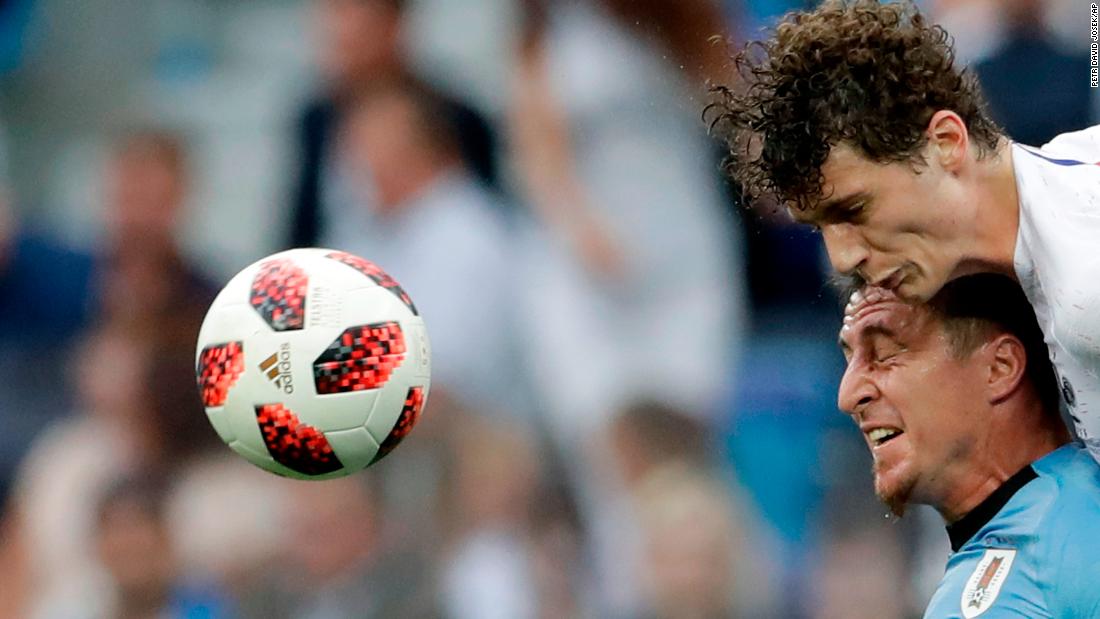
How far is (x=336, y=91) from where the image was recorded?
28.0 ft

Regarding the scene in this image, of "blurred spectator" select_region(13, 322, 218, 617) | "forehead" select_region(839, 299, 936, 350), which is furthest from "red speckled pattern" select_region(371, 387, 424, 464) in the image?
"blurred spectator" select_region(13, 322, 218, 617)

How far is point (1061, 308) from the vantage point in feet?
12.8

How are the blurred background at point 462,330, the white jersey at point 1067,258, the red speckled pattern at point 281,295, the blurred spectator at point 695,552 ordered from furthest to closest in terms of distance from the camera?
the blurred background at point 462,330
the blurred spectator at point 695,552
the red speckled pattern at point 281,295
the white jersey at point 1067,258

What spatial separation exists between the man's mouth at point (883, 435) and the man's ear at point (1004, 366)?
0.92ft

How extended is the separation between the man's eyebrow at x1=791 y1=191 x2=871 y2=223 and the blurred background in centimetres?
391

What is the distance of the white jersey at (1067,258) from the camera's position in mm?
3875

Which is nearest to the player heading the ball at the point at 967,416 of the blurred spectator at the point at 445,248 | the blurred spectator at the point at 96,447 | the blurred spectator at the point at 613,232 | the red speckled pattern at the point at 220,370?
the red speckled pattern at the point at 220,370

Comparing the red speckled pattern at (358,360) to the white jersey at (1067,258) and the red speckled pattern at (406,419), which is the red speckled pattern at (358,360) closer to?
the red speckled pattern at (406,419)

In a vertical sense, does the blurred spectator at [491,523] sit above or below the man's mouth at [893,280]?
below

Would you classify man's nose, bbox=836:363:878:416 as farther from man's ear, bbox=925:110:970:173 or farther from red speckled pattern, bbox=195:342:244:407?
red speckled pattern, bbox=195:342:244:407

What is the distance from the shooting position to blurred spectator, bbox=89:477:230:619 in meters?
8.17

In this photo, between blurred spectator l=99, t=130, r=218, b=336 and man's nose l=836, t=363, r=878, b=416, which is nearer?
man's nose l=836, t=363, r=878, b=416

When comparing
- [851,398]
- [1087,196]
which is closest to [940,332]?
[851,398]

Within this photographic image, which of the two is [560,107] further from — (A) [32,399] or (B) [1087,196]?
(B) [1087,196]
